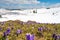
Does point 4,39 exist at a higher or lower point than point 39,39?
higher

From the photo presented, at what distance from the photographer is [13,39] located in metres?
5.66

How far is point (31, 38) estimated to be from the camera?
3.51 metres

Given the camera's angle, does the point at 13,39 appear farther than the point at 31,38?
Yes

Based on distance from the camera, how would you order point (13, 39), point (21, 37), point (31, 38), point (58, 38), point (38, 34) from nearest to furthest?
point (31, 38) < point (58, 38) < point (13, 39) < point (21, 37) < point (38, 34)

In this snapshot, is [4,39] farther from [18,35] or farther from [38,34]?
[38,34]

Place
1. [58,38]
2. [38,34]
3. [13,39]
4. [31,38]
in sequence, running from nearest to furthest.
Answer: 1. [31,38]
2. [58,38]
3. [13,39]
4. [38,34]

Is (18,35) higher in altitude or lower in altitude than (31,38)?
lower

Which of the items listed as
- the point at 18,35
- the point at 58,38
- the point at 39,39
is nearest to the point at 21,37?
the point at 18,35

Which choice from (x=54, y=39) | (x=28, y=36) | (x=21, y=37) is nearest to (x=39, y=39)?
(x=21, y=37)

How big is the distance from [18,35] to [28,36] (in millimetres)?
2697

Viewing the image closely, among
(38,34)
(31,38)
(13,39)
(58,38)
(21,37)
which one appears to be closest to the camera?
(31,38)

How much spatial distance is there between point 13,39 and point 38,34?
5.80 ft

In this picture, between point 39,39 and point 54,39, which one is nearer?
point 54,39

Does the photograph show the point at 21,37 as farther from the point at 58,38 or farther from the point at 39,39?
the point at 58,38
